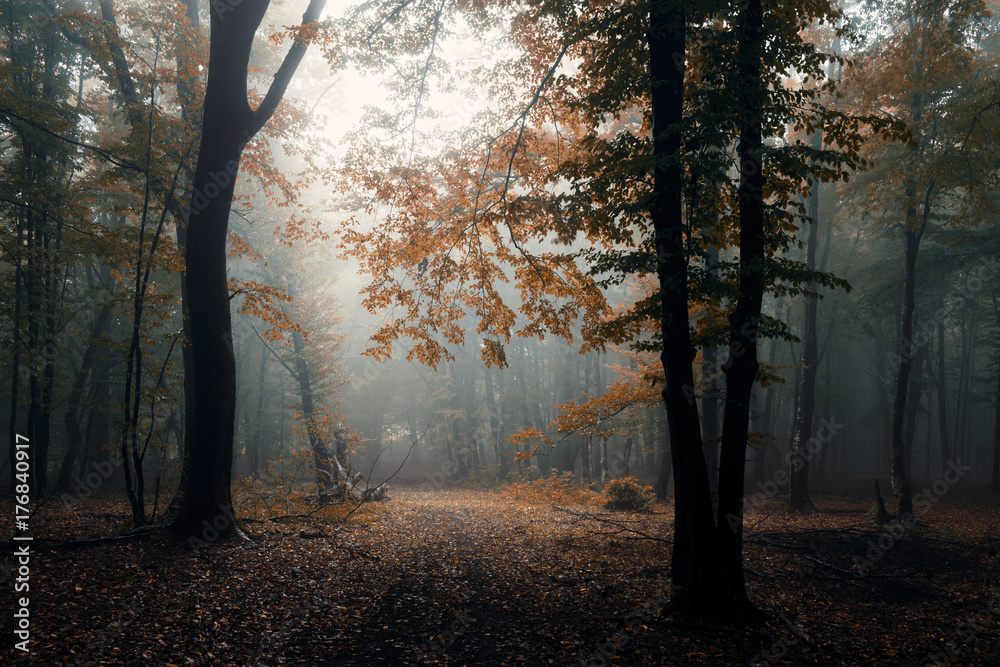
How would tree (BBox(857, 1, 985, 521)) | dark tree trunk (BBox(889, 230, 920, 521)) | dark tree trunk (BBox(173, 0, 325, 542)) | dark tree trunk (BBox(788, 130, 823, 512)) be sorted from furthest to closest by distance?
A: dark tree trunk (BBox(788, 130, 823, 512))
dark tree trunk (BBox(889, 230, 920, 521))
tree (BBox(857, 1, 985, 521))
dark tree trunk (BBox(173, 0, 325, 542))

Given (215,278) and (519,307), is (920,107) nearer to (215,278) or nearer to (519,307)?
(519,307)

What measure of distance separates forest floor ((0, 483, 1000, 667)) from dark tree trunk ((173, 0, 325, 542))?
3.19 feet

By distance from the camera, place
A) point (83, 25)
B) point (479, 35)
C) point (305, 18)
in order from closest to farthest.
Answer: point (305, 18), point (83, 25), point (479, 35)

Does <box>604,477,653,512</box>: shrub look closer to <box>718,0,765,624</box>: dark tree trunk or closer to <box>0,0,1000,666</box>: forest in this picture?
<box>0,0,1000,666</box>: forest

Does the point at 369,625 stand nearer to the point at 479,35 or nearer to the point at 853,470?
the point at 479,35

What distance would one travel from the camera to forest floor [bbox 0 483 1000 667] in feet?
15.6

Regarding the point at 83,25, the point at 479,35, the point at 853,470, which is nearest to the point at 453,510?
the point at 479,35

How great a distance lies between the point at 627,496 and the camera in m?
13.7

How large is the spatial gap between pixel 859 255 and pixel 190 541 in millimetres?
32199

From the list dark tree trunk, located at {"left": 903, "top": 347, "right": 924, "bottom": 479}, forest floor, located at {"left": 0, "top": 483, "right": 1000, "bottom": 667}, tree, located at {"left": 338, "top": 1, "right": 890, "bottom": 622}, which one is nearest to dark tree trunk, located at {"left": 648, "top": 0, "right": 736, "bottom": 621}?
tree, located at {"left": 338, "top": 1, "right": 890, "bottom": 622}

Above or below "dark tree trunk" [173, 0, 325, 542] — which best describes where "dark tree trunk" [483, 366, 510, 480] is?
below

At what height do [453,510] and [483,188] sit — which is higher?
[483,188]

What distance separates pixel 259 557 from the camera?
7.08 meters

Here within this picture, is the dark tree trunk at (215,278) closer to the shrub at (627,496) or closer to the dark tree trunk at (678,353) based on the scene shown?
the dark tree trunk at (678,353)
